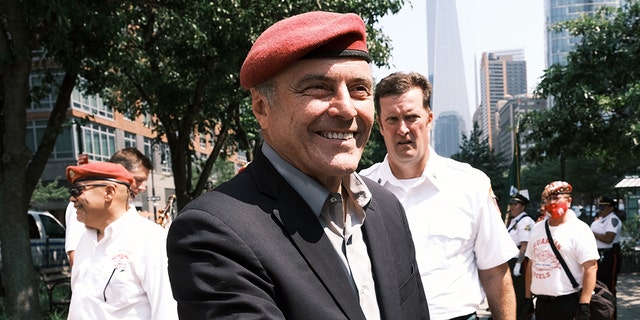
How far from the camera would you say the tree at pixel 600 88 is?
10.2m

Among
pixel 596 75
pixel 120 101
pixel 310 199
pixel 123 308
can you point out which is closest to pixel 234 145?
pixel 120 101

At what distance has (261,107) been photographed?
162 centimetres

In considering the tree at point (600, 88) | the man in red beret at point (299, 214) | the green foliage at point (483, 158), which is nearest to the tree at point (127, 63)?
the tree at point (600, 88)

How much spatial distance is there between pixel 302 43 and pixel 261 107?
24 centimetres

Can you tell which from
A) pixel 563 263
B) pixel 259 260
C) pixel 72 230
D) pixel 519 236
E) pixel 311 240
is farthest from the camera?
pixel 519 236

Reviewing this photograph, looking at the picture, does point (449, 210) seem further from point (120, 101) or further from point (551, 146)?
point (120, 101)

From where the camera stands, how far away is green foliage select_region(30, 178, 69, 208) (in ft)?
114

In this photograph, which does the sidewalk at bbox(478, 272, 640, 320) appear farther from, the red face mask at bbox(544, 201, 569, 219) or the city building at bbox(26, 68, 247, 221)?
the city building at bbox(26, 68, 247, 221)

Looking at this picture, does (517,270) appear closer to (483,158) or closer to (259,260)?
(259,260)

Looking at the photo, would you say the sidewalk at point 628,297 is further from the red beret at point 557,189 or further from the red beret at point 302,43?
the red beret at point 302,43

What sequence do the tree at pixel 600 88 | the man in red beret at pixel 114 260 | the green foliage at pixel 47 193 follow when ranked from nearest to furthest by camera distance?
1. the man in red beret at pixel 114 260
2. the tree at pixel 600 88
3. the green foliage at pixel 47 193

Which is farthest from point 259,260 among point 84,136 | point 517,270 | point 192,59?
point 84,136

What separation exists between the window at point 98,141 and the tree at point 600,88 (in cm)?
2984

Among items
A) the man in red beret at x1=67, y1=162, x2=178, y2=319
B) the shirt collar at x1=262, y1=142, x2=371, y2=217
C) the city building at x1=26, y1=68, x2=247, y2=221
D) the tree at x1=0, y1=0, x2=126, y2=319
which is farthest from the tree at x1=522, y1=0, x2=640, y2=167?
the city building at x1=26, y1=68, x2=247, y2=221
